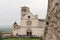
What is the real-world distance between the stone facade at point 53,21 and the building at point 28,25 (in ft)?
174

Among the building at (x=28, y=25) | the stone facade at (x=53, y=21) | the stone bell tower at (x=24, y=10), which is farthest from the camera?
the stone bell tower at (x=24, y=10)

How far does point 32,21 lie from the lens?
5772 cm

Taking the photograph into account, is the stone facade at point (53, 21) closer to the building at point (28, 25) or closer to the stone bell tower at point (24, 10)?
the building at point (28, 25)

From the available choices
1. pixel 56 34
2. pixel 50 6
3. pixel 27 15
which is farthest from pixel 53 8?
pixel 27 15

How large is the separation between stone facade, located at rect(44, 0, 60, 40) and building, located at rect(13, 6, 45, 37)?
174ft

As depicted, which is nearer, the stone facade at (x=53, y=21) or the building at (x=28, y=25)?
the stone facade at (x=53, y=21)

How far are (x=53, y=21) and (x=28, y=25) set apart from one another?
55.2 m

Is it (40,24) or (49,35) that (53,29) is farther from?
(40,24)

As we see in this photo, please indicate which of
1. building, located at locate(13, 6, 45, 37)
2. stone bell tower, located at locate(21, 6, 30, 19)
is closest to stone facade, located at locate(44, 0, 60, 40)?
building, located at locate(13, 6, 45, 37)

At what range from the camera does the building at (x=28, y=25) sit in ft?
186

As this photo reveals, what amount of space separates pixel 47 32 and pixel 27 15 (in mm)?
53102

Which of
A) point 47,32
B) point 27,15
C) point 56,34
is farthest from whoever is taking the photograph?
point 27,15

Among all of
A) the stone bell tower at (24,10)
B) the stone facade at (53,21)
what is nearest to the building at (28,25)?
the stone bell tower at (24,10)

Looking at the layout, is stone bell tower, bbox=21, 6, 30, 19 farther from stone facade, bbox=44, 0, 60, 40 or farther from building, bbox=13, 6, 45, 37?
stone facade, bbox=44, 0, 60, 40
